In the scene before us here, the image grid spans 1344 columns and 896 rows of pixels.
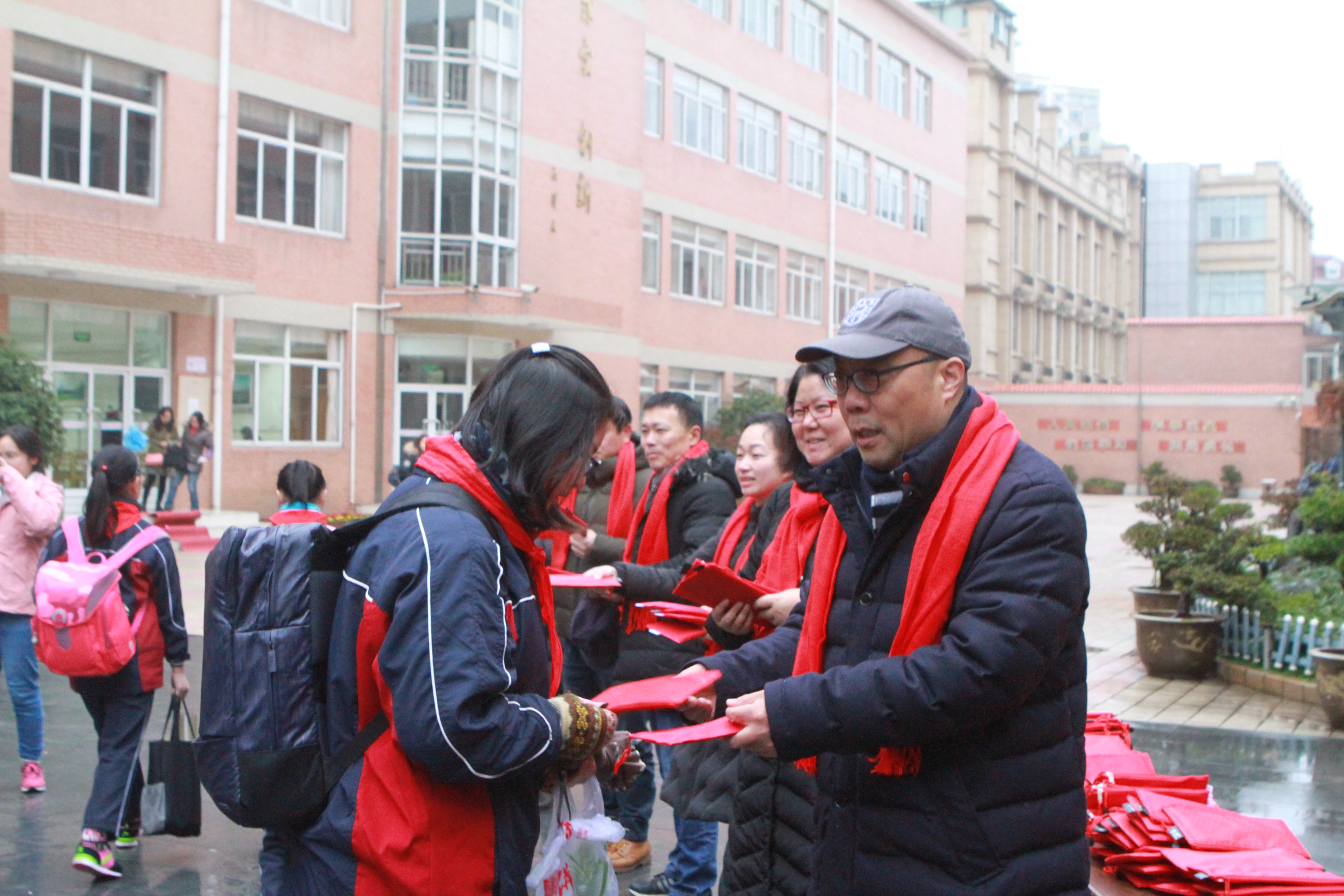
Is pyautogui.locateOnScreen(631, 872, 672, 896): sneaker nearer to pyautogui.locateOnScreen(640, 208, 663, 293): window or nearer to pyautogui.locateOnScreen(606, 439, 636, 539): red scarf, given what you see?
pyautogui.locateOnScreen(606, 439, 636, 539): red scarf

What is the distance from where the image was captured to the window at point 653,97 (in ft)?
102

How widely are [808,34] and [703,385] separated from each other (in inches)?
461

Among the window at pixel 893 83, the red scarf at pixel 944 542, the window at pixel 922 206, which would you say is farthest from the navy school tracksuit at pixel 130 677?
the window at pixel 922 206

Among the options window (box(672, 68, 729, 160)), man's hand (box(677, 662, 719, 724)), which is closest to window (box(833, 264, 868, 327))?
window (box(672, 68, 729, 160))

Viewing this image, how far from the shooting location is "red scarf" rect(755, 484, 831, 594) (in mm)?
3779

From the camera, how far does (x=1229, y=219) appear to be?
82.4 m

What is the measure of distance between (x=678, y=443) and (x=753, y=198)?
101 ft

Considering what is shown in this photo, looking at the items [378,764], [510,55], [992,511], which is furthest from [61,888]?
[510,55]

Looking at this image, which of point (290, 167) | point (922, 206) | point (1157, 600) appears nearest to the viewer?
point (1157, 600)

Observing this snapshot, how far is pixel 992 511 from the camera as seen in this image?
230cm

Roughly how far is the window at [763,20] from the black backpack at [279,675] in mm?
34192

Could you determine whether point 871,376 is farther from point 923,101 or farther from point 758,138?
point 923,101

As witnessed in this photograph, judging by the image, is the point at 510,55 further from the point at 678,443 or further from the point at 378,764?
the point at 378,764

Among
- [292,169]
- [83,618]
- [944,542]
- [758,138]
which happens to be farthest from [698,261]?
[944,542]
